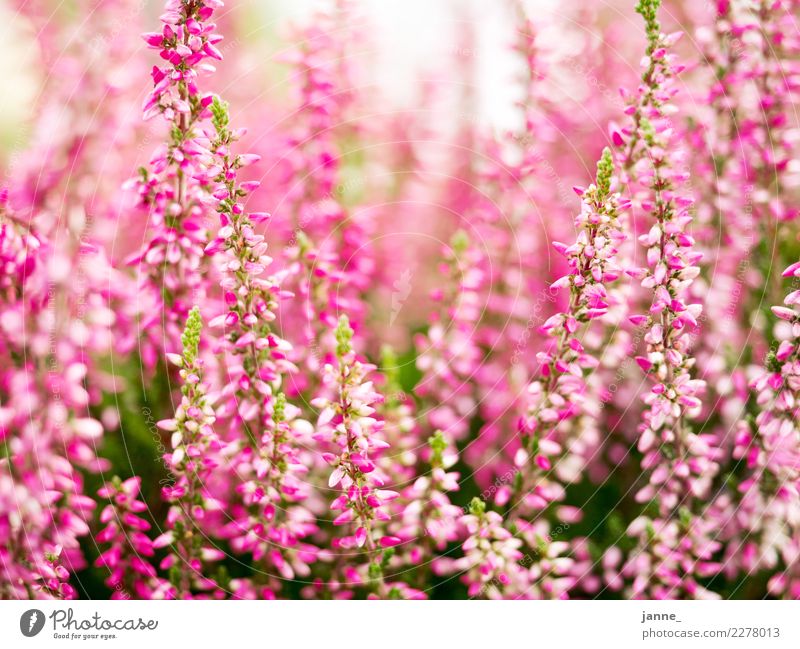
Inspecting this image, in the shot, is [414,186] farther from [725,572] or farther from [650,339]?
[725,572]

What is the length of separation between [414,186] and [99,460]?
31.9 inches

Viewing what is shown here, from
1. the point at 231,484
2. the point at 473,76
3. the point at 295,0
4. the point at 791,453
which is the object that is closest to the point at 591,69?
the point at 473,76

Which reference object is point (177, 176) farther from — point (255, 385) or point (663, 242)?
point (663, 242)

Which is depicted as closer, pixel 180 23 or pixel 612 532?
pixel 180 23

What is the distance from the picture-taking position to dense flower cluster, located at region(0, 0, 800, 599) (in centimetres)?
93

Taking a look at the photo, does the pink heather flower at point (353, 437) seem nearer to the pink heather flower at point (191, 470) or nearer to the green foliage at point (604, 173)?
the pink heather flower at point (191, 470)

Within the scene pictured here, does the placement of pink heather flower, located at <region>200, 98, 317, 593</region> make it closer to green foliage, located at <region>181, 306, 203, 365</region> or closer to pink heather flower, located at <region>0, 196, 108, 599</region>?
green foliage, located at <region>181, 306, 203, 365</region>

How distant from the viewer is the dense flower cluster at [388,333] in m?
0.93

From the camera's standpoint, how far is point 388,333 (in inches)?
54.4

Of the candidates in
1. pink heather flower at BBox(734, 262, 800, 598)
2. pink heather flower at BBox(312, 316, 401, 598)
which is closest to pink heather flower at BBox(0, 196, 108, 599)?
pink heather flower at BBox(312, 316, 401, 598)

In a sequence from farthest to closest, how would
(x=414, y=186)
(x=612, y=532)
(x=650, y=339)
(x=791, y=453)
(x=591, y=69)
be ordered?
(x=414, y=186) < (x=591, y=69) < (x=612, y=532) < (x=791, y=453) < (x=650, y=339)

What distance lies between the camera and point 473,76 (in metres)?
1.42

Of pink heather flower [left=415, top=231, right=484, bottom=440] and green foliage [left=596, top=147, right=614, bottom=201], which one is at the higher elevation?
green foliage [left=596, top=147, right=614, bottom=201]

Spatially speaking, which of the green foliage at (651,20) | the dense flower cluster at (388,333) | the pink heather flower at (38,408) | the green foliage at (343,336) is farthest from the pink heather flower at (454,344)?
the pink heather flower at (38,408)
